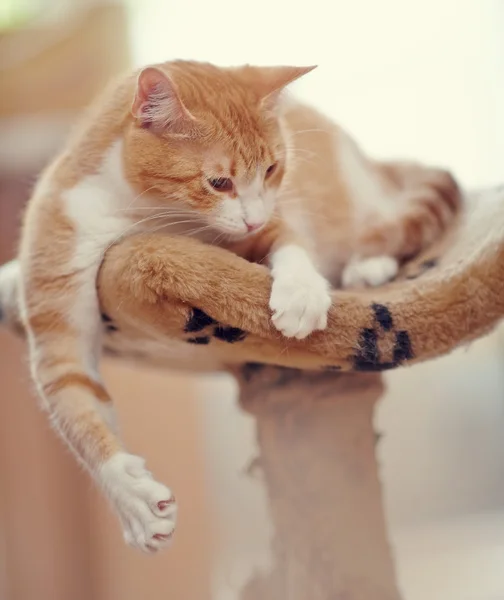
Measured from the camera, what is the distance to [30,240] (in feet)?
2.55

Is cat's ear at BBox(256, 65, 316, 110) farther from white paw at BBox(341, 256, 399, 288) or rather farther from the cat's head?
white paw at BBox(341, 256, 399, 288)

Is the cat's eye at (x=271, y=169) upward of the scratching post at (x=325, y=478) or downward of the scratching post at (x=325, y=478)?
upward

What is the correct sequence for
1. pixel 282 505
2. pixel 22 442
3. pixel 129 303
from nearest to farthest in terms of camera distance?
pixel 129 303, pixel 282 505, pixel 22 442

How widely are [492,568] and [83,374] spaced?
2.38 feet

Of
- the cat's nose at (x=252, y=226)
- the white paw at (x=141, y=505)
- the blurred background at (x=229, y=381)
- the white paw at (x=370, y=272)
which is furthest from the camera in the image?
the blurred background at (x=229, y=381)

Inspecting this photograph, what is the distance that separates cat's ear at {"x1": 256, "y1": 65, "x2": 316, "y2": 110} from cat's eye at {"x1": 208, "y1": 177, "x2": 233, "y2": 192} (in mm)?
106

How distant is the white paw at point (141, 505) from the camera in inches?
24.0

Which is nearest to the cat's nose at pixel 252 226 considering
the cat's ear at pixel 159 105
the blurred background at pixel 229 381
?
the cat's ear at pixel 159 105

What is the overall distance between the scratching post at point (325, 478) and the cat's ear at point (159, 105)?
0.37 meters

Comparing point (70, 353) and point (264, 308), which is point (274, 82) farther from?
point (70, 353)

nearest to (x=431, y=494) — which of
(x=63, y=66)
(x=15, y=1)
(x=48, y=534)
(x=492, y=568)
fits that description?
(x=492, y=568)

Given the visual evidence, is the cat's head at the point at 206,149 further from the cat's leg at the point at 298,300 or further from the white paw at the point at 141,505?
the white paw at the point at 141,505

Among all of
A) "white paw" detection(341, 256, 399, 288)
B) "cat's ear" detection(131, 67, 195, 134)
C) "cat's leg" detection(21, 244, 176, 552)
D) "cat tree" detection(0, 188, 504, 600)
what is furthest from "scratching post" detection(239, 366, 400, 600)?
"cat's ear" detection(131, 67, 195, 134)

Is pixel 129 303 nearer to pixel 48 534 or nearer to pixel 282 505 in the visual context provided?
pixel 282 505
